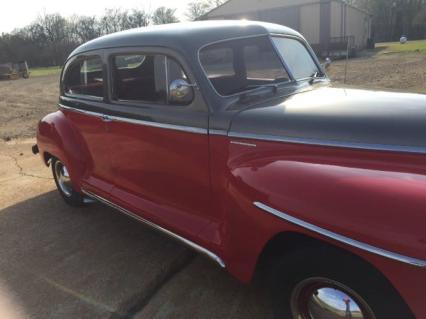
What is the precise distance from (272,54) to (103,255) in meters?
2.24

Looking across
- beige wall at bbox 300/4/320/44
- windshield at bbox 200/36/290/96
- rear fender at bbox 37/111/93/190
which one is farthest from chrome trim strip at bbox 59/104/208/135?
beige wall at bbox 300/4/320/44

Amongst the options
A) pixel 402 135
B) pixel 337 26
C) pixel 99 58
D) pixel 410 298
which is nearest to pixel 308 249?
pixel 410 298

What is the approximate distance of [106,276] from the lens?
11.2 feet

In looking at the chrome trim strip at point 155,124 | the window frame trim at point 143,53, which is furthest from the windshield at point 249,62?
the chrome trim strip at point 155,124

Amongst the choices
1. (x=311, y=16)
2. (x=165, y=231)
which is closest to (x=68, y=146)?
(x=165, y=231)

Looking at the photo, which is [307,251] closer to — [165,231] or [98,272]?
[165,231]

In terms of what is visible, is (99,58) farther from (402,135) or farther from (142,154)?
(402,135)

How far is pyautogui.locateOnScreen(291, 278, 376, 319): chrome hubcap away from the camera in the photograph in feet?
7.00

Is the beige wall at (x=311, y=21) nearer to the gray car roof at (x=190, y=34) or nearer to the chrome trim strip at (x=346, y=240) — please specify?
the gray car roof at (x=190, y=34)

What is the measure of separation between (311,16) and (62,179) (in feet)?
111

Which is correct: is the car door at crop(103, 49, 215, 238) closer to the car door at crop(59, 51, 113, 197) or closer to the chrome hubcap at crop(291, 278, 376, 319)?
the car door at crop(59, 51, 113, 197)

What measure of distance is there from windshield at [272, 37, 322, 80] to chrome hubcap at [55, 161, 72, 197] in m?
2.82

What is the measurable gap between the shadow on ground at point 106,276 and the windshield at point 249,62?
1498mm

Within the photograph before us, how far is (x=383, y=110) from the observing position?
2.33m
